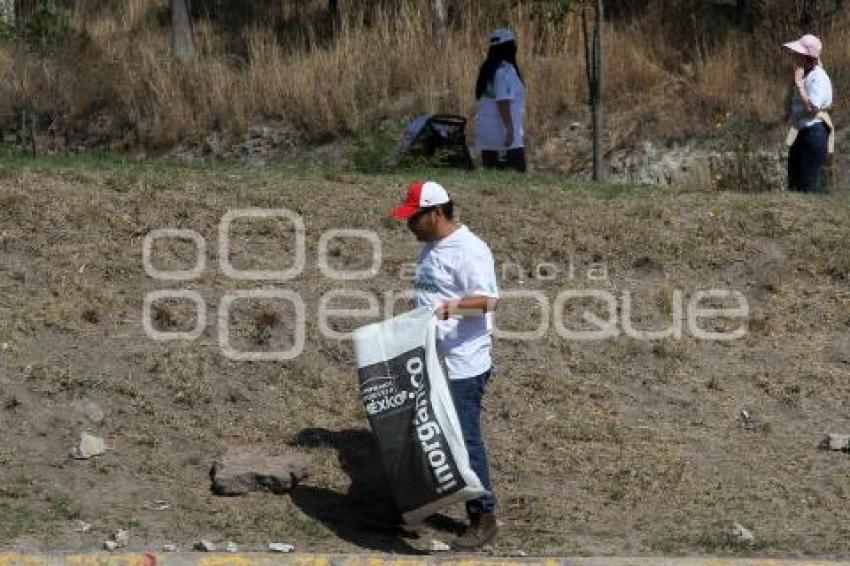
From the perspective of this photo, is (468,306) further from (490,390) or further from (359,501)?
(490,390)

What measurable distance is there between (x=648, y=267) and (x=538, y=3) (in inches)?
239

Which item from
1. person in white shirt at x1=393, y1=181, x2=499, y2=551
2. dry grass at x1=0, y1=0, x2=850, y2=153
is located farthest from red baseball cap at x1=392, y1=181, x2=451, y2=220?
dry grass at x1=0, y1=0, x2=850, y2=153

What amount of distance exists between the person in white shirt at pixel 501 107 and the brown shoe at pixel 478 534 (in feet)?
19.1

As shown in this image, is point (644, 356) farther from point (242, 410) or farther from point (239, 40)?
point (239, 40)

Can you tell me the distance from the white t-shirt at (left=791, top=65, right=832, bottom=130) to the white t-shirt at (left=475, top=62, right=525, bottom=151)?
2106mm

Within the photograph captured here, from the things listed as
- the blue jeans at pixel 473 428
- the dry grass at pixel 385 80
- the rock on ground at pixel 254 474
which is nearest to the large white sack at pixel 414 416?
the blue jeans at pixel 473 428

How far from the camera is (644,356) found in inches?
367

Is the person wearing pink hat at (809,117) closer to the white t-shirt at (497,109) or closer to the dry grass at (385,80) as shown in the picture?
the white t-shirt at (497,109)

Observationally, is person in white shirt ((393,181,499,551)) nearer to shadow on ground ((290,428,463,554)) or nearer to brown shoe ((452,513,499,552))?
brown shoe ((452,513,499,552))

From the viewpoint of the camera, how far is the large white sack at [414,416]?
7.07 m

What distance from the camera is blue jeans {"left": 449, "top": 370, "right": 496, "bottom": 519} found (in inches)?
286

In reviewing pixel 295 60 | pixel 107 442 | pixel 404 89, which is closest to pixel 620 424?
pixel 107 442

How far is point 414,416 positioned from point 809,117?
5606 millimetres

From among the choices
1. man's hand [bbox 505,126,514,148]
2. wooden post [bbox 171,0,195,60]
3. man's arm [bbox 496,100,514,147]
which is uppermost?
wooden post [bbox 171,0,195,60]
